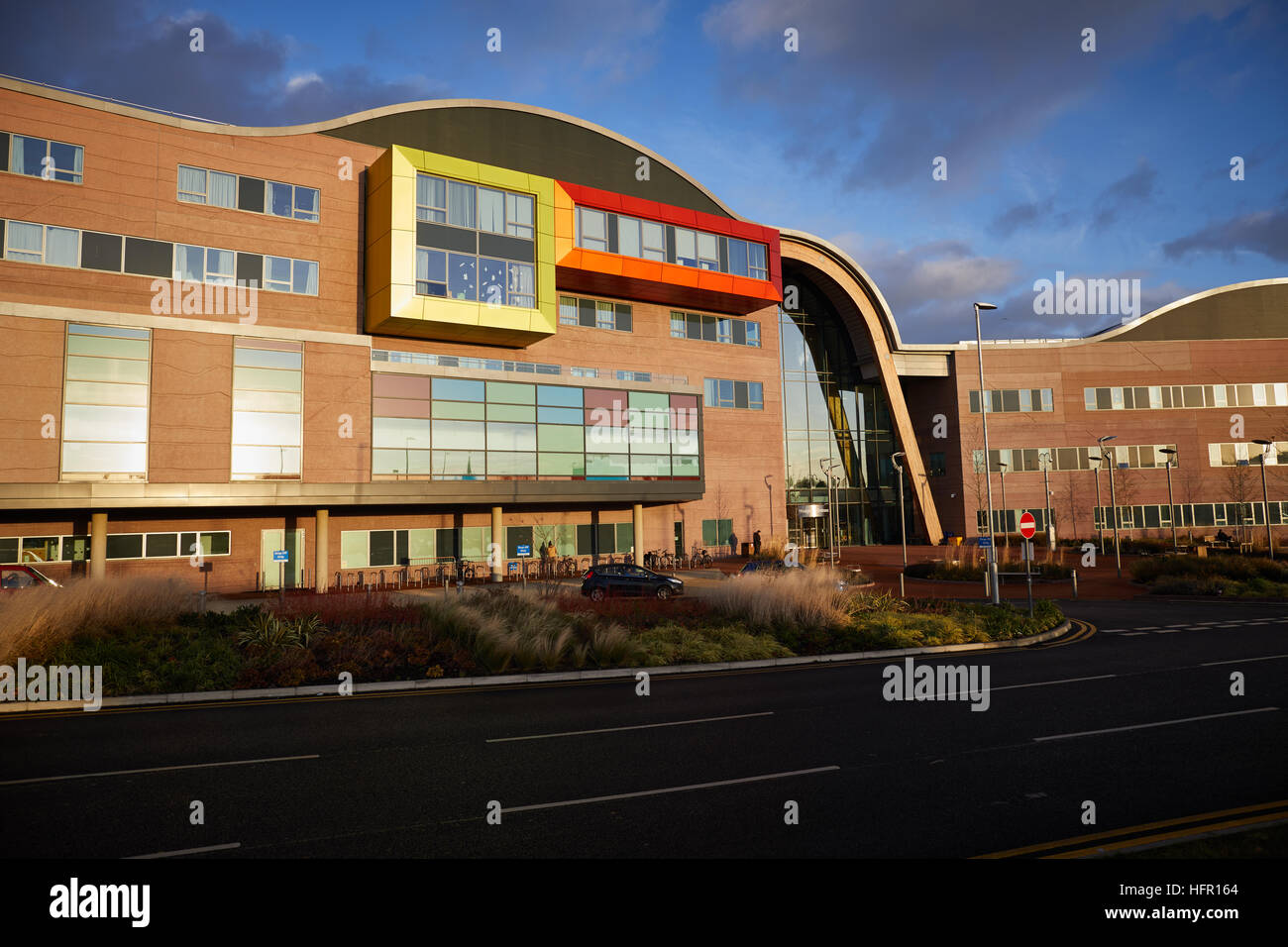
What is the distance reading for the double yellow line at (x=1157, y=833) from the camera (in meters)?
5.91

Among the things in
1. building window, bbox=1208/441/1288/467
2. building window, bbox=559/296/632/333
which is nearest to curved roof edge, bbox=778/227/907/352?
building window, bbox=559/296/632/333

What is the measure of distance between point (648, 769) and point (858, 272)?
176ft

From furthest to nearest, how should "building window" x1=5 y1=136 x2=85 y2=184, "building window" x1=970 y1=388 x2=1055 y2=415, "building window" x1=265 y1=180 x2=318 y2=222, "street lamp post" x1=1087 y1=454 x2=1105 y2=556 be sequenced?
"building window" x1=970 y1=388 x2=1055 y2=415, "street lamp post" x1=1087 y1=454 x2=1105 y2=556, "building window" x1=265 y1=180 x2=318 y2=222, "building window" x1=5 y1=136 x2=85 y2=184

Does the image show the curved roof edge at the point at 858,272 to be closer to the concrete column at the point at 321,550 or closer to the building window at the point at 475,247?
the building window at the point at 475,247

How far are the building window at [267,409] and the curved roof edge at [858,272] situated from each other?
33.2 m

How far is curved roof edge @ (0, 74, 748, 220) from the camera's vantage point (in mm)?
28984

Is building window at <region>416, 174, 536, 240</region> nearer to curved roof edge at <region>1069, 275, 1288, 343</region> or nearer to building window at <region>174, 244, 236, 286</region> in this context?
building window at <region>174, 244, 236, 286</region>

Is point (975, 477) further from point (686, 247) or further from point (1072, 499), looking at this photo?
point (686, 247)

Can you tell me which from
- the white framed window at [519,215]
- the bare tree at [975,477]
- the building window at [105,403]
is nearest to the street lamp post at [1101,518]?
the bare tree at [975,477]

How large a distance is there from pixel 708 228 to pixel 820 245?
12983 millimetres

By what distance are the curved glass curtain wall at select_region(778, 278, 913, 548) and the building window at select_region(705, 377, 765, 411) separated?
9.51 metres

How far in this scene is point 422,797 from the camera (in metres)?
7.64

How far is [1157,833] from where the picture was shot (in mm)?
6293

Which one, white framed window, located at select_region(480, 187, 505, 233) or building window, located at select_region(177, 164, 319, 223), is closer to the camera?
building window, located at select_region(177, 164, 319, 223)
